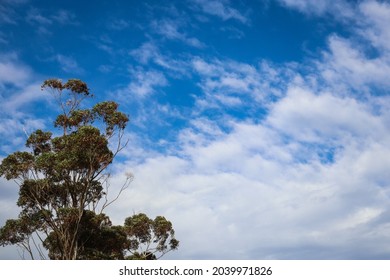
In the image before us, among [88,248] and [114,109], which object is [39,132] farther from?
[88,248]

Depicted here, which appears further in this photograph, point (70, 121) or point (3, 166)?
point (70, 121)

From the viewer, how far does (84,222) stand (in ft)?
85.5

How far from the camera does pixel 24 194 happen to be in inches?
993

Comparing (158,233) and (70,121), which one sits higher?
(70,121)

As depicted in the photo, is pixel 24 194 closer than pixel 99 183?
Yes

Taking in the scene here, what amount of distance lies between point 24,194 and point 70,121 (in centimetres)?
550
